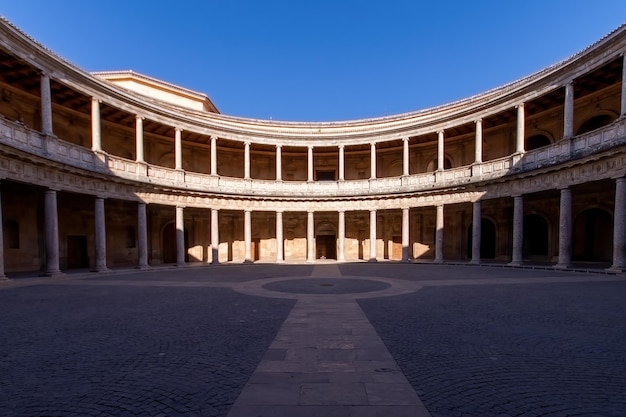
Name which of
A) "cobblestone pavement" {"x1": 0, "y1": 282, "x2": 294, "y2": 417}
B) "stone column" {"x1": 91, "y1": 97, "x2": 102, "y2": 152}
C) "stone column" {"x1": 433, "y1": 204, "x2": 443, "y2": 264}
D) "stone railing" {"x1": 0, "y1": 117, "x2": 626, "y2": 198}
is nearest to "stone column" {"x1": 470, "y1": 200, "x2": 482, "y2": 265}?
"stone railing" {"x1": 0, "y1": 117, "x2": 626, "y2": 198}

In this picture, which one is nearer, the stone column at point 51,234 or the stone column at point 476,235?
the stone column at point 51,234

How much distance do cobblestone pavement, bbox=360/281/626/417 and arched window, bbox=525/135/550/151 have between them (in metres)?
16.5


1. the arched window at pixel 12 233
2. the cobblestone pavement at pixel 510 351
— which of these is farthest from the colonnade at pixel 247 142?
the cobblestone pavement at pixel 510 351

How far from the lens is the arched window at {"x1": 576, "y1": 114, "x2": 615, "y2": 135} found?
1873cm

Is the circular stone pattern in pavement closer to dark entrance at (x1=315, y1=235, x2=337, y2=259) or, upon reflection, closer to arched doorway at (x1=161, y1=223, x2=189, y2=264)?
arched doorway at (x1=161, y1=223, x2=189, y2=264)

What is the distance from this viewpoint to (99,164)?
1791cm

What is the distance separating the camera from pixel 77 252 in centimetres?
2088

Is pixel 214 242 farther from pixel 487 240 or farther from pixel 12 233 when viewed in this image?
pixel 487 240

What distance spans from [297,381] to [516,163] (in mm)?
20816

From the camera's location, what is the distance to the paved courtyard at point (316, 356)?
359cm

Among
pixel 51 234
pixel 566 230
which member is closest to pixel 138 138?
pixel 51 234

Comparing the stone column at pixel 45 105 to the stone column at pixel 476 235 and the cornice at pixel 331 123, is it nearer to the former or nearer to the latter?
the cornice at pixel 331 123

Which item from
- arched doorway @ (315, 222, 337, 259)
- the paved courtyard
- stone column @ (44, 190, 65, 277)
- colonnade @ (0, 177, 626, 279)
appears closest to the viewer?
the paved courtyard

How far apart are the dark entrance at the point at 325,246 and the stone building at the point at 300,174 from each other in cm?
13
